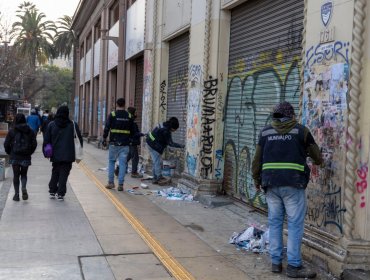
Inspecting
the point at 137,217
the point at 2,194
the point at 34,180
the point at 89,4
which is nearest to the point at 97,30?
the point at 89,4

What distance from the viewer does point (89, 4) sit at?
2931 cm

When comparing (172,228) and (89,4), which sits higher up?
(89,4)

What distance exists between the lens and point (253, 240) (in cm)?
617

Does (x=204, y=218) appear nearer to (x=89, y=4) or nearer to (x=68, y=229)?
(x=68, y=229)

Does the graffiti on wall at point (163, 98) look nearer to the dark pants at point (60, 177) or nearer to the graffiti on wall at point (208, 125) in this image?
the graffiti on wall at point (208, 125)

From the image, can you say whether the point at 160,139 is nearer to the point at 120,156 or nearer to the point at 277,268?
the point at 120,156

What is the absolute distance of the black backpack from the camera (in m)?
8.53

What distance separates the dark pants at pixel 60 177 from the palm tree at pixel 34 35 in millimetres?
40981

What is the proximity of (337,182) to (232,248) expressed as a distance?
1.68m

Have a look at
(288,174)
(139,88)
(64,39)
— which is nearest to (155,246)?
→ (288,174)

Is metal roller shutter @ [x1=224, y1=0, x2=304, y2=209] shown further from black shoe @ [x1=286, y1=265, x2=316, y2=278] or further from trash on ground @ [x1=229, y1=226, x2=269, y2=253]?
black shoe @ [x1=286, y1=265, x2=316, y2=278]

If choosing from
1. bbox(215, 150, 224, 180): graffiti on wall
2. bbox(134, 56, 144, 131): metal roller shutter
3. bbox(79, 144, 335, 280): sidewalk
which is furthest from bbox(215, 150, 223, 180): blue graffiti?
bbox(134, 56, 144, 131): metal roller shutter

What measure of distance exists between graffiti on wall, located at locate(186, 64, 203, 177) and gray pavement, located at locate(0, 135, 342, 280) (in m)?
1.08

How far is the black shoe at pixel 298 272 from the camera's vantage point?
5.04 m
